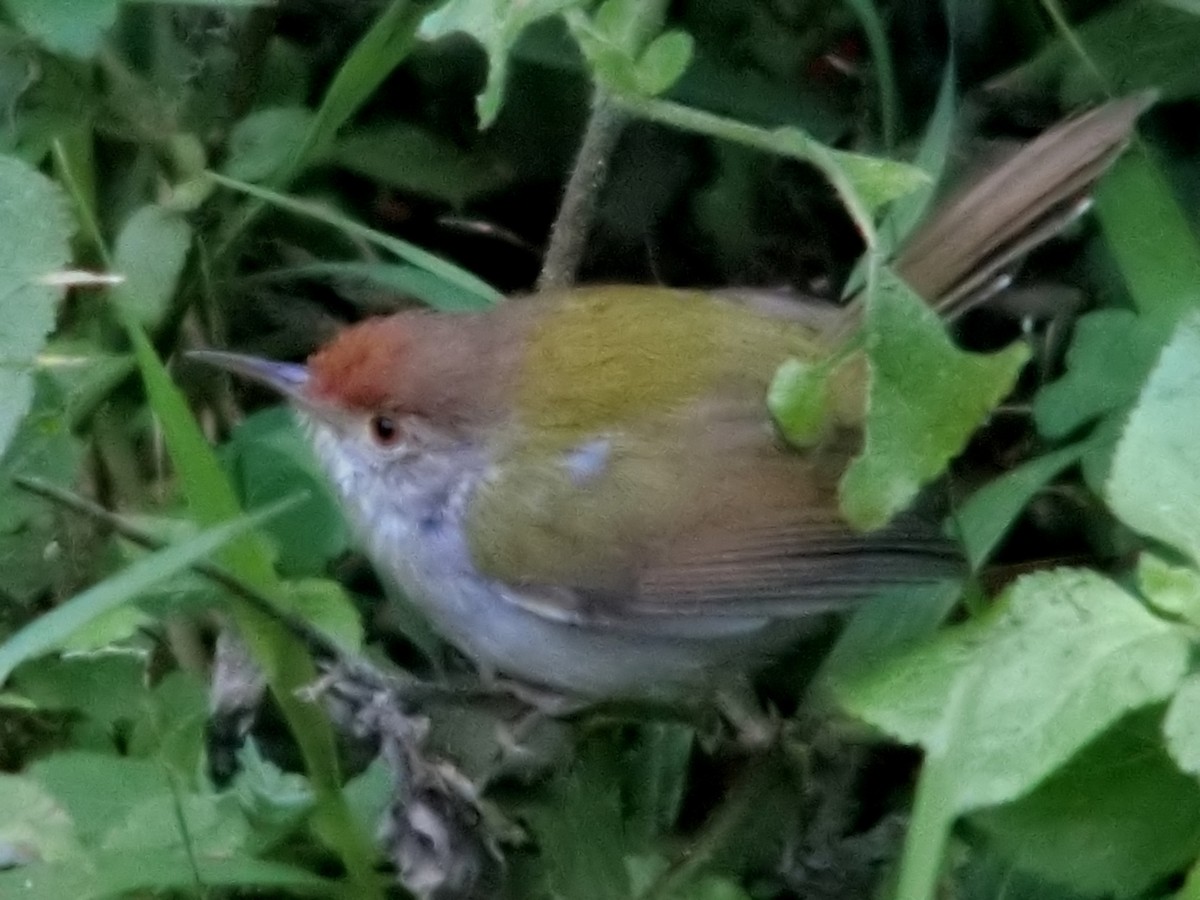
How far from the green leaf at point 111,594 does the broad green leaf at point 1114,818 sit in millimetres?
932

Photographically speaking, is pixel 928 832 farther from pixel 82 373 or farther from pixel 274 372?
pixel 82 373

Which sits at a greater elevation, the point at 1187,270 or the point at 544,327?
the point at 1187,270

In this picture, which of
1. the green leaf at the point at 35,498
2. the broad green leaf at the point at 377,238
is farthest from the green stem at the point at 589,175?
the green leaf at the point at 35,498

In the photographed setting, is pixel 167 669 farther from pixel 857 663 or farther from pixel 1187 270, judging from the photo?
pixel 1187 270

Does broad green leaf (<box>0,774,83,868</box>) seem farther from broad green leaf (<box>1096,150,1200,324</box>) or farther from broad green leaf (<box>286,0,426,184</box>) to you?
broad green leaf (<box>1096,150,1200,324</box>)

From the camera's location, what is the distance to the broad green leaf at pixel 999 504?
2.43 metres

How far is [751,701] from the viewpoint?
2611 millimetres

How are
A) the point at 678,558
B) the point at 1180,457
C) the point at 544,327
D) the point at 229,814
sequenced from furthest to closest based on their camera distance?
the point at 544,327 → the point at 678,558 → the point at 229,814 → the point at 1180,457

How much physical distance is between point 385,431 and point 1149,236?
44.0 inches

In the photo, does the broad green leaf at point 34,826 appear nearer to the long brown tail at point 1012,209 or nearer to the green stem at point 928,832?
the green stem at point 928,832

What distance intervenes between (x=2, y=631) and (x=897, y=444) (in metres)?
A: 1.40

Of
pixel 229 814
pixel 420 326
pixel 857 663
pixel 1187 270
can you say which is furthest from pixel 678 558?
pixel 1187 270

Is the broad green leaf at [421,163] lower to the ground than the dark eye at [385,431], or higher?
higher

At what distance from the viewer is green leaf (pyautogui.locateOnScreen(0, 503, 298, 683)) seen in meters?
1.98
